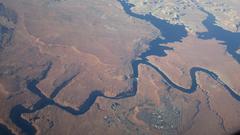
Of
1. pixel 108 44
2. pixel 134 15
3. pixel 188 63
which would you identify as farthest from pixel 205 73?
pixel 134 15

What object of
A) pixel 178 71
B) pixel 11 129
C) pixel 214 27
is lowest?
pixel 214 27

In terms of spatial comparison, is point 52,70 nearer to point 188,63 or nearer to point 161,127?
point 161,127

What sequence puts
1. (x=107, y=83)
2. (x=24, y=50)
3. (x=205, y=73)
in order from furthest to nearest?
(x=205, y=73), (x=24, y=50), (x=107, y=83)

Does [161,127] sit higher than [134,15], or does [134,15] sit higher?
[161,127]

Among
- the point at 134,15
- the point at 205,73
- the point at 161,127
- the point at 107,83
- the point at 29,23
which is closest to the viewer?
the point at 161,127

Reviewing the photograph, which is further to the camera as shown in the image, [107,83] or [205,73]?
[205,73]

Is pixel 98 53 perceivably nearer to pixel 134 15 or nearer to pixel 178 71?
pixel 178 71
